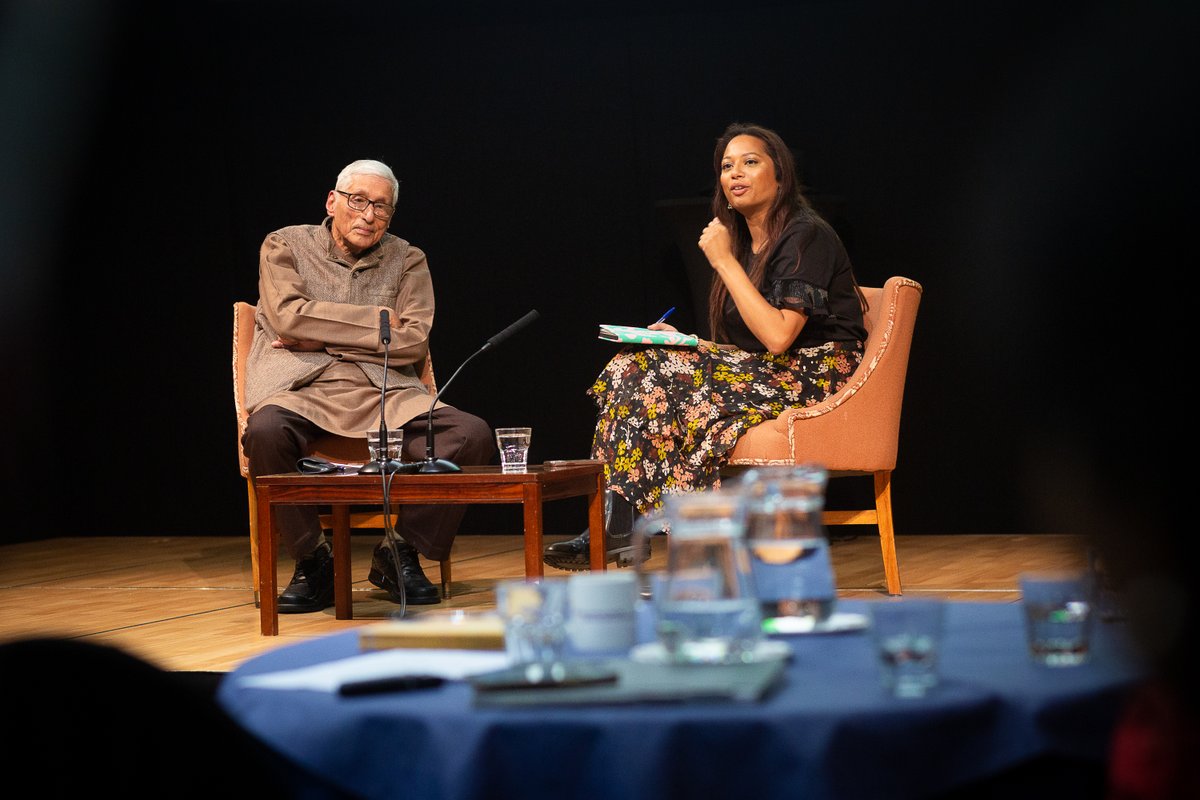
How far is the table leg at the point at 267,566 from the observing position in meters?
3.32

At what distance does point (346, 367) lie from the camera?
13.5ft

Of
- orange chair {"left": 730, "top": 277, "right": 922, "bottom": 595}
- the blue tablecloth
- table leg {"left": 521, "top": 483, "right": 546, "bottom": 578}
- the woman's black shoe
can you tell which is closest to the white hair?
the woman's black shoe

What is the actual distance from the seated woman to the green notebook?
49 millimetres

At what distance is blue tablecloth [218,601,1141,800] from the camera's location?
875 millimetres

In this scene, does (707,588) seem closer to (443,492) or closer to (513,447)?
(443,492)

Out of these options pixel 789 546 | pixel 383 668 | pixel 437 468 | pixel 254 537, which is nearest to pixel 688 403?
pixel 437 468

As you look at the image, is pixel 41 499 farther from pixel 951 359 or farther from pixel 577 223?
pixel 951 359

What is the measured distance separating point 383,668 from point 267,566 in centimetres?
231

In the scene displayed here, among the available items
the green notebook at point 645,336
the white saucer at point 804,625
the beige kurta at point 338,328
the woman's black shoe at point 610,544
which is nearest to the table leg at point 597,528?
the woman's black shoe at point 610,544

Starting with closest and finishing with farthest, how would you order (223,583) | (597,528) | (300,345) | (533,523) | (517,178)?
(533,523) < (597,528) < (300,345) < (223,583) < (517,178)

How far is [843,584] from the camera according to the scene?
4129 mm

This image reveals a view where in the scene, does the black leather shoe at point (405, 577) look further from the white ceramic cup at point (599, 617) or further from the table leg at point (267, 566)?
the white ceramic cup at point (599, 617)

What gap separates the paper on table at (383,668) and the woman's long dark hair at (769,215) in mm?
2902

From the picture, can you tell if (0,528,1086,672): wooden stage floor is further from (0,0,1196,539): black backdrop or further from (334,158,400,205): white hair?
(334,158,400,205): white hair
